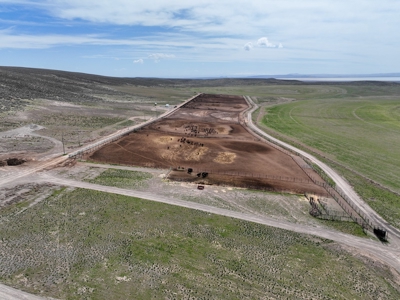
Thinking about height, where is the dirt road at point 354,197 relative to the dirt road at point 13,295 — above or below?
above

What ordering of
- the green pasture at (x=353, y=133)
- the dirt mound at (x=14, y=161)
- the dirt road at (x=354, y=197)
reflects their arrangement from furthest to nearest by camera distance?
1. the green pasture at (x=353, y=133)
2. the dirt mound at (x=14, y=161)
3. the dirt road at (x=354, y=197)

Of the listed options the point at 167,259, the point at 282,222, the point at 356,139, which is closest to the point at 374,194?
the point at 282,222

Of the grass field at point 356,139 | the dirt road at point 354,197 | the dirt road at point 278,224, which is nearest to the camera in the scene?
the dirt road at point 278,224

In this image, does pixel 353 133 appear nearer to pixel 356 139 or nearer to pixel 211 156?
pixel 356 139

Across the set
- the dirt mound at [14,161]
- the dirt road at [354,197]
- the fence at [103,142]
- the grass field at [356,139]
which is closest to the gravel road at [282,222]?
the dirt road at [354,197]

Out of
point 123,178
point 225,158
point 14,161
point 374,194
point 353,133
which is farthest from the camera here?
point 353,133

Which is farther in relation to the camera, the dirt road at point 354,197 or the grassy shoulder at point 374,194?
the grassy shoulder at point 374,194

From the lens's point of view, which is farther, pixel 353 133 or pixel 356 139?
pixel 353 133

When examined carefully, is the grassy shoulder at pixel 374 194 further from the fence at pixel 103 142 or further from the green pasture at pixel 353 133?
the fence at pixel 103 142
